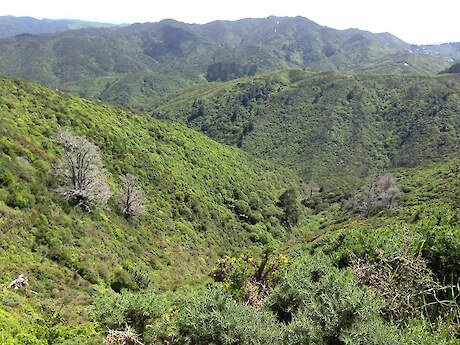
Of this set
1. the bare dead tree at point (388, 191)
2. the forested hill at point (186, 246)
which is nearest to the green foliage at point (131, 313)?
the forested hill at point (186, 246)

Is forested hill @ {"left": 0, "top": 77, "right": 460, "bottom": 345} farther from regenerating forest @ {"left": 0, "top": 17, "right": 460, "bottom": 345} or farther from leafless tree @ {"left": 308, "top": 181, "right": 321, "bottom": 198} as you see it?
leafless tree @ {"left": 308, "top": 181, "right": 321, "bottom": 198}

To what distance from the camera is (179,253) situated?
42.2 metres

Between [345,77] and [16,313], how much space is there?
185 metres

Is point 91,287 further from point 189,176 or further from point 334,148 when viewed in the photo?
point 334,148

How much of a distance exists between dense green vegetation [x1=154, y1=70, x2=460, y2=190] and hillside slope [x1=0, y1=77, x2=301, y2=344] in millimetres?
53956

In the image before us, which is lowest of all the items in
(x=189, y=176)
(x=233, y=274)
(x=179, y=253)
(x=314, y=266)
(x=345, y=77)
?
(x=179, y=253)

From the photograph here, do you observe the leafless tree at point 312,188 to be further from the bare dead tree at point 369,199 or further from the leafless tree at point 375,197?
the bare dead tree at point 369,199

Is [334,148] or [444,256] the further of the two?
[334,148]

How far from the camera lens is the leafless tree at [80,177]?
112ft

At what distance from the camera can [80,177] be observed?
3491 cm

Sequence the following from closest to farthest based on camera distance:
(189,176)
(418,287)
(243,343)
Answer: (418,287), (243,343), (189,176)

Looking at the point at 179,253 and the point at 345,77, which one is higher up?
the point at 345,77

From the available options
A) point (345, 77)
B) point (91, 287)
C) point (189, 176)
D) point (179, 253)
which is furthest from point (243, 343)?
point (345, 77)

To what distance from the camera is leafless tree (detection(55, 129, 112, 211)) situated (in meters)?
34.1
